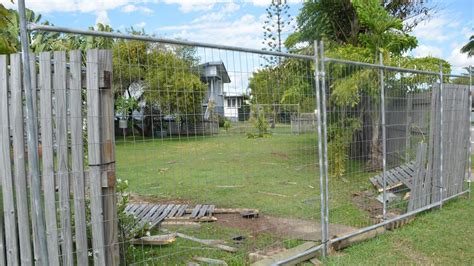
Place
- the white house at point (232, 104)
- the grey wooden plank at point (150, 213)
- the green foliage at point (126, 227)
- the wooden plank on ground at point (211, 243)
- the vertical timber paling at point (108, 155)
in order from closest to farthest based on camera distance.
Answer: the vertical timber paling at point (108, 155)
the green foliage at point (126, 227)
the white house at point (232, 104)
the wooden plank on ground at point (211, 243)
the grey wooden plank at point (150, 213)

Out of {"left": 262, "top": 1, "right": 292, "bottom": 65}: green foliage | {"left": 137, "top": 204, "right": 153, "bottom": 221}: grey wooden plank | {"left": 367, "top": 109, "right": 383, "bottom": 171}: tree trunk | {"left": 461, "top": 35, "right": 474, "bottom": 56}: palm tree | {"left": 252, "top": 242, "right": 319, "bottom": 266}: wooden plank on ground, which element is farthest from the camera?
{"left": 461, "top": 35, "right": 474, "bottom": 56}: palm tree

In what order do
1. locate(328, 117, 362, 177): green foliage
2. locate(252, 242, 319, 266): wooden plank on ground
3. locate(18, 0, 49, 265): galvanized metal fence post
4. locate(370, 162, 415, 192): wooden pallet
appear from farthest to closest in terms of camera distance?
locate(370, 162, 415, 192): wooden pallet < locate(328, 117, 362, 177): green foliage < locate(252, 242, 319, 266): wooden plank on ground < locate(18, 0, 49, 265): galvanized metal fence post

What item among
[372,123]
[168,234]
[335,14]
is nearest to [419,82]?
[372,123]

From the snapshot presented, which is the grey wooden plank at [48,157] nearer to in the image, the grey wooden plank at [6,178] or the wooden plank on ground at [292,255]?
the grey wooden plank at [6,178]

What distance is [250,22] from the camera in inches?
802

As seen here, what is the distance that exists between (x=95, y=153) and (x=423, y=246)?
4.16 meters

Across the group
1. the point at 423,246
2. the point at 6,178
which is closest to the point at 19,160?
the point at 6,178

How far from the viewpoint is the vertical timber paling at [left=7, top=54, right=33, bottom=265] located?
2.83 metres

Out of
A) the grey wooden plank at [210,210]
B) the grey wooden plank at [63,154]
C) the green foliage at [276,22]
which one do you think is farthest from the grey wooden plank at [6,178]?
the green foliage at [276,22]

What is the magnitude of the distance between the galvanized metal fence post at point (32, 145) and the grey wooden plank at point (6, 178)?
0.29 metres

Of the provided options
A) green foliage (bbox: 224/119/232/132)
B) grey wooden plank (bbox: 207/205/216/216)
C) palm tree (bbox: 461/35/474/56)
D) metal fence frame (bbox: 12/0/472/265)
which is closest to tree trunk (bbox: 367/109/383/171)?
metal fence frame (bbox: 12/0/472/265)

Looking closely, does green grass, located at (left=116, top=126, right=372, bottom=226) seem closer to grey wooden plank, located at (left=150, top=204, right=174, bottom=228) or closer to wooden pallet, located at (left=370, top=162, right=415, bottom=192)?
wooden pallet, located at (left=370, top=162, right=415, bottom=192)

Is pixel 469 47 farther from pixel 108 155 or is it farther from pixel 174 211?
pixel 108 155

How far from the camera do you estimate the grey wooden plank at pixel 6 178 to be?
9.37 ft
